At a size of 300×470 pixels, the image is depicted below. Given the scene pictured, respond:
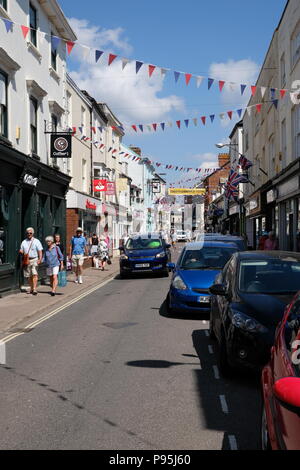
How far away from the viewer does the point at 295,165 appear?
64.8 ft

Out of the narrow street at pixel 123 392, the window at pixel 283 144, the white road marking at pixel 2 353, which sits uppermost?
the window at pixel 283 144

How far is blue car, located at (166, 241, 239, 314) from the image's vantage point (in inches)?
393

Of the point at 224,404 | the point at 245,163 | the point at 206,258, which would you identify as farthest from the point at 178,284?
the point at 245,163

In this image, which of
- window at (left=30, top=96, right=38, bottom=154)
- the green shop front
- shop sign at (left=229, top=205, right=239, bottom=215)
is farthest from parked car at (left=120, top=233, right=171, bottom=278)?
shop sign at (left=229, top=205, right=239, bottom=215)

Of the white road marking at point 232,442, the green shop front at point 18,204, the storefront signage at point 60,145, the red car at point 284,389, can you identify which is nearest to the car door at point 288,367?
the red car at point 284,389

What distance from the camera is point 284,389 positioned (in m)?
2.45

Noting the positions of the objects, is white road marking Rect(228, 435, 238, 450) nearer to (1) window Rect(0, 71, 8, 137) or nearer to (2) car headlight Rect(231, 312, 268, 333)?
(2) car headlight Rect(231, 312, 268, 333)

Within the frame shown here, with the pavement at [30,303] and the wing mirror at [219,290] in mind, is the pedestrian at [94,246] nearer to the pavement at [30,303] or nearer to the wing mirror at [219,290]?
the pavement at [30,303]

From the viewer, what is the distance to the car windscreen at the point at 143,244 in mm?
A: 20775
